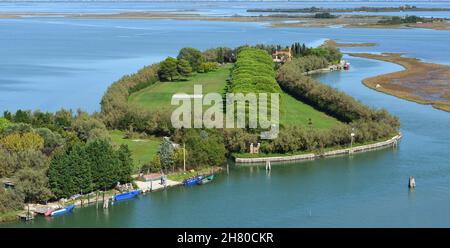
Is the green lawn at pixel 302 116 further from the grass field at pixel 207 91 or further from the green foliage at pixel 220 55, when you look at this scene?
the green foliage at pixel 220 55

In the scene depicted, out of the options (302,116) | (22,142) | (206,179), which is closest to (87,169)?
(22,142)

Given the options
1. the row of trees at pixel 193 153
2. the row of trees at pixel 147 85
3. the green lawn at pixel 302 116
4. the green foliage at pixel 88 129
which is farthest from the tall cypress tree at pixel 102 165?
the green lawn at pixel 302 116

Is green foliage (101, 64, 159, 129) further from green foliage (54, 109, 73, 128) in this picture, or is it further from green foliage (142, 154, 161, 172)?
green foliage (142, 154, 161, 172)

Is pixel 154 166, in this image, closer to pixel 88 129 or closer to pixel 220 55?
pixel 88 129

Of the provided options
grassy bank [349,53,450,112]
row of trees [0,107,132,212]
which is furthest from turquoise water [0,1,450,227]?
grassy bank [349,53,450,112]
